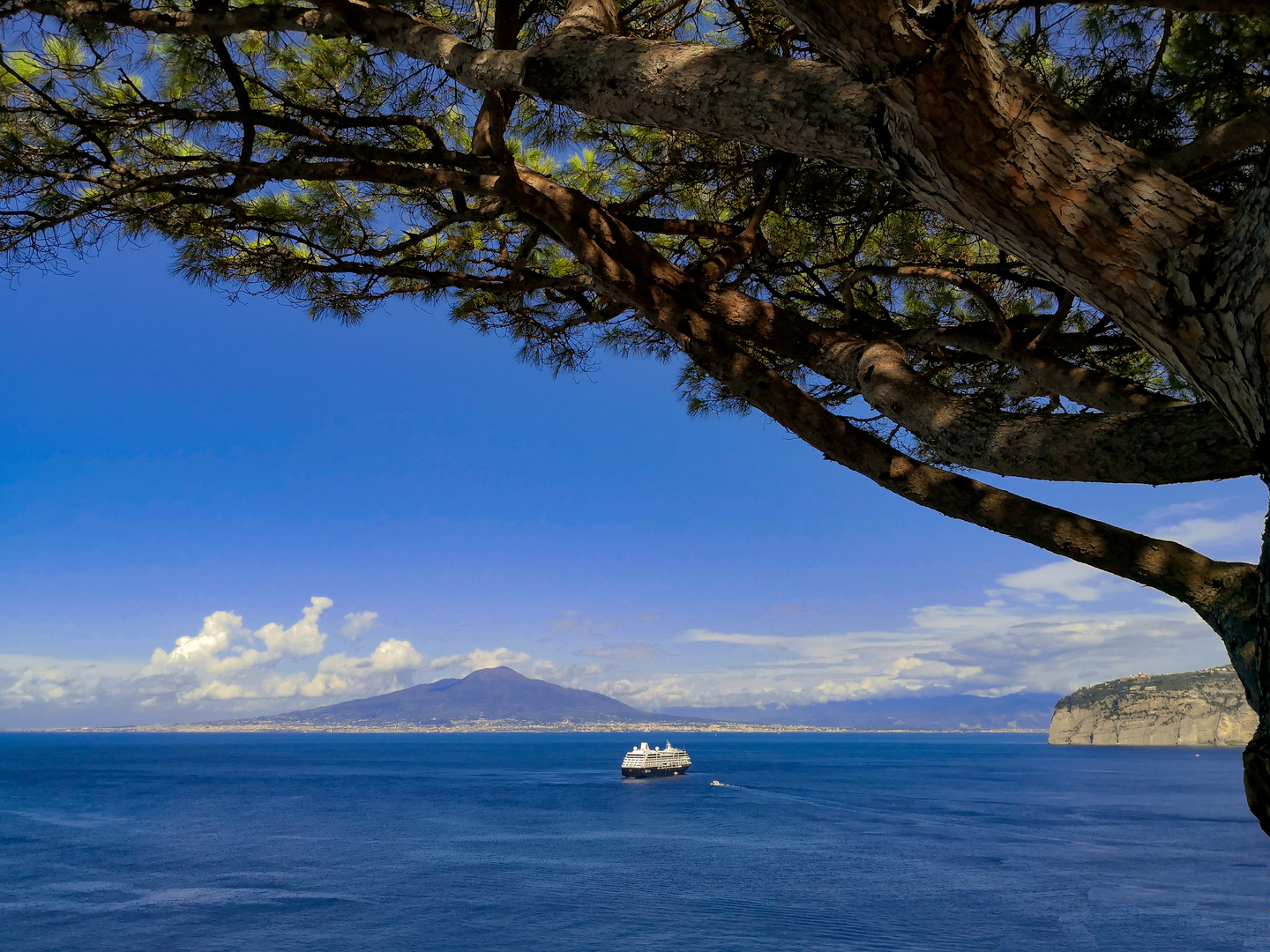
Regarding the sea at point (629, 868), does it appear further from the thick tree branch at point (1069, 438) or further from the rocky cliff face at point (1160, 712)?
the rocky cliff face at point (1160, 712)

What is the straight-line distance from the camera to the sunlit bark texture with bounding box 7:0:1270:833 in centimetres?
141

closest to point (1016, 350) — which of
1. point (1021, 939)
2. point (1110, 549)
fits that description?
point (1110, 549)

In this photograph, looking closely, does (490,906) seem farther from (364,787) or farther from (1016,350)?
(364,787)

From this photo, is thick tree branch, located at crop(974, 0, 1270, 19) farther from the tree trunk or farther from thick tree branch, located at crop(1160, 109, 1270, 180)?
the tree trunk

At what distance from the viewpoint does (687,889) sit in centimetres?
2358

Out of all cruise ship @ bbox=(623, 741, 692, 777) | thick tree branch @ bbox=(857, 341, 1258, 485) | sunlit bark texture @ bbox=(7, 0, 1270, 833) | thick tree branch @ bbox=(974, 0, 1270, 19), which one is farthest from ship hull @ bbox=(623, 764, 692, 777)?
thick tree branch @ bbox=(974, 0, 1270, 19)

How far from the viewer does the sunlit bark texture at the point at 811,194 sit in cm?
141

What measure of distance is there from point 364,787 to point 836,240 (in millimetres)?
54552

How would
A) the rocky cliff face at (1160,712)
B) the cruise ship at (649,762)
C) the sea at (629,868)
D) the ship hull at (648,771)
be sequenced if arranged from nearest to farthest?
1. the sea at (629,868)
2. the ship hull at (648,771)
3. the cruise ship at (649,762)
4. the rocky cliff face at (1160,712)

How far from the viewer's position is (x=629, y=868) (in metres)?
26.2

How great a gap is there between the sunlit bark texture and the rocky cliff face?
3985 inches

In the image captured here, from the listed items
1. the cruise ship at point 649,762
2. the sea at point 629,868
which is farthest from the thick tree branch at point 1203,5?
the cruise ship at point 649,762

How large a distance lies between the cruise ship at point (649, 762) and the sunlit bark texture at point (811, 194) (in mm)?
58553

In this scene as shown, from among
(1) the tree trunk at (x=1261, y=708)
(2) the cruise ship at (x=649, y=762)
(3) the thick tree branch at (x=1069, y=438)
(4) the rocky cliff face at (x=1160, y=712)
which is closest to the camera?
(1) the tree trunk at (x=1261, y=708)
